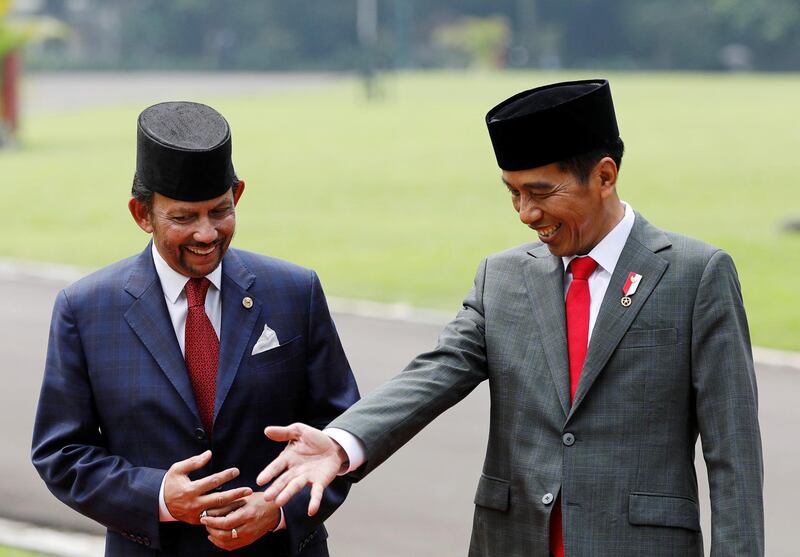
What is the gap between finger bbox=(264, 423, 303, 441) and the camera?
3.23 metres

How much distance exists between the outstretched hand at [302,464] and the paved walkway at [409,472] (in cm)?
354

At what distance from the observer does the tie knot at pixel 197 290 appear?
12.0 ft

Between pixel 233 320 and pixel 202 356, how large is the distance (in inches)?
4.8

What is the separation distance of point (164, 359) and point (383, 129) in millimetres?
32280

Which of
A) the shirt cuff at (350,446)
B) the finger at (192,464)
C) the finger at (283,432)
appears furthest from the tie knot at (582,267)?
the finger at (192,464)

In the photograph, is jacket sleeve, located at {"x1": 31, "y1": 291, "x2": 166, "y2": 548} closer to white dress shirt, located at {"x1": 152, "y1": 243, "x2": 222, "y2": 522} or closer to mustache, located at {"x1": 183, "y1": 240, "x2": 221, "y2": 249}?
white dress shirt, located at {"x1": 152, "y1": 243, "x2": 222, "y2": 522}

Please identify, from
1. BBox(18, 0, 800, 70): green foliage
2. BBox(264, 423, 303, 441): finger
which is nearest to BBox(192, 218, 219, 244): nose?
BBox(264, 423, 303, 441): finger

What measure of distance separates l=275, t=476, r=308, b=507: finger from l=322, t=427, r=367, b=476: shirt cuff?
5.5 inches

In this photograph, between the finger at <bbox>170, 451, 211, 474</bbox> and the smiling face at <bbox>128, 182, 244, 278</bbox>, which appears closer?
the finger at <bbox>170, 451, 211, 474</bbox>

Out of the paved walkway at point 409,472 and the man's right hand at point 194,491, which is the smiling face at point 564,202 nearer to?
the man's right hand at point 194,491

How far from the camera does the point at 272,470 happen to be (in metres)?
3.25

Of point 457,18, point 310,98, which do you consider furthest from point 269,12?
point 310,98

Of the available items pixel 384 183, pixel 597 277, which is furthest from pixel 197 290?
pixel 384 183

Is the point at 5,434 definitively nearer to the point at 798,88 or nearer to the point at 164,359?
the point at 164,359
